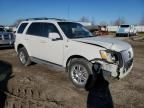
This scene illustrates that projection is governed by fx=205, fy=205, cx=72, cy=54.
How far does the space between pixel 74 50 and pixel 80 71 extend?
0.62 m

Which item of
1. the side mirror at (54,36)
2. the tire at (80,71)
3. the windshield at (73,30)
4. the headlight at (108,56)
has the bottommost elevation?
the tire at (80,71)

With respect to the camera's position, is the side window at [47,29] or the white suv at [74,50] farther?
the side window at [47,29]

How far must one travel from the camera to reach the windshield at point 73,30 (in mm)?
6456

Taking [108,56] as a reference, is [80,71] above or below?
below

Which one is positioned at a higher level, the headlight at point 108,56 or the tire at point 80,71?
the headlight at point 108,56

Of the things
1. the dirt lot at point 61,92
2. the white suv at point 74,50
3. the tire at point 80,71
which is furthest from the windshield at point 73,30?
the dirt lot at point 61,92

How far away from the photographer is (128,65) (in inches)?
225

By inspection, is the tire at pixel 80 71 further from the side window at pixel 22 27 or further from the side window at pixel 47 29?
the side window at pixel 22 27

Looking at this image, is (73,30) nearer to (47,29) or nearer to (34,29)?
(47,29)

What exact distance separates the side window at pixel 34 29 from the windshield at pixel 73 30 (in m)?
1.02

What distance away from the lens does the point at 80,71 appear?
19.0 feet

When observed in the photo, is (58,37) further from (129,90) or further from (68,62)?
(129,90)

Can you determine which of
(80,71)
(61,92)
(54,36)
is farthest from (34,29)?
(61,92)

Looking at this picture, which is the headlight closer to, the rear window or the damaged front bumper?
the damaged front bumper
